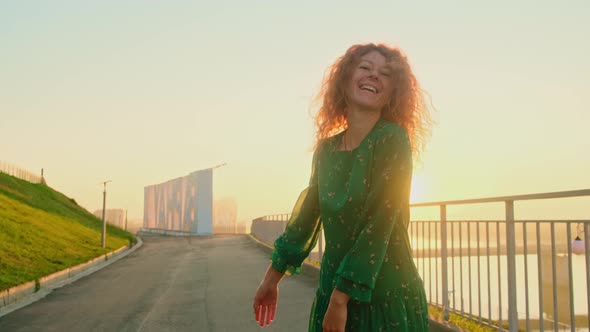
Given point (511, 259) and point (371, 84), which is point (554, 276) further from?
point (371, 84)

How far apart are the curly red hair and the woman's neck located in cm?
7

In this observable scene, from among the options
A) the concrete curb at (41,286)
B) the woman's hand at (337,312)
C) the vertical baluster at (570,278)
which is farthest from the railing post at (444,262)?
the concrete curb at (41,286)

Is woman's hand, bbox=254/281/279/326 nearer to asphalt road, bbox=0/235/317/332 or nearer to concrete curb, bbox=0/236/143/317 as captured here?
asphalt road, bbox=0/235/317/332

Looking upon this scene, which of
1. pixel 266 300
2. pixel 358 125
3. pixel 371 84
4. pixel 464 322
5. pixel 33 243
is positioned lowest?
pixel 464 322

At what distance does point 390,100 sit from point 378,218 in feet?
1.63

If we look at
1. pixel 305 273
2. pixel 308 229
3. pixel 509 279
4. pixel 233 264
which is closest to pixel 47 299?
pixel 305 273

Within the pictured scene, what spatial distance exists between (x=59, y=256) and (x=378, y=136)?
16.8 meters

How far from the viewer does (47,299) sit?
35.6ft

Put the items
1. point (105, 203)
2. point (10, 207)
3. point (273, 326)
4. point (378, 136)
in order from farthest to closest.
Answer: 1. point (105, 203)
2. point (10, 207)
3. point (273, 326)
4. point (378, 136)

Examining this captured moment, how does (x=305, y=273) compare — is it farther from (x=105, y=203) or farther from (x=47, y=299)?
(x=105, y=203)

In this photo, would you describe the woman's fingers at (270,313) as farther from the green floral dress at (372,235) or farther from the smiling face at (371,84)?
the smiling face at (371,84)

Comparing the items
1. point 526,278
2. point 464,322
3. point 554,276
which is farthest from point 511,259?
point 464,322

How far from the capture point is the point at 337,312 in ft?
6.31

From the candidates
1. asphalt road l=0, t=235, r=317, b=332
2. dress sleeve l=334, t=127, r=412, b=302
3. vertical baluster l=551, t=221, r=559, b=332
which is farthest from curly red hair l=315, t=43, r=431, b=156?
asphalt road l=0, t=235, r=317, b=332
